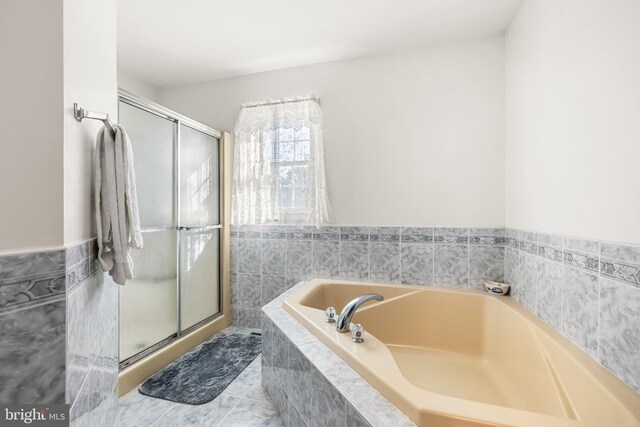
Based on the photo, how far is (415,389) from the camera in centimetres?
88

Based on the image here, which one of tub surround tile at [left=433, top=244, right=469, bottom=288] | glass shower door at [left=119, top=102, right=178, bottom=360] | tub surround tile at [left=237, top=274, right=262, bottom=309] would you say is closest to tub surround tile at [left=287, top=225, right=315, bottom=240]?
tub surround tile at [left=237, top=274, right=262, bottom=309]

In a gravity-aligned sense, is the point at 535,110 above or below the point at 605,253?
above

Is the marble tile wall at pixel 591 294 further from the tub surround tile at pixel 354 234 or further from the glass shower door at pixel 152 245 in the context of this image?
the glass shower door at pixel 152 245

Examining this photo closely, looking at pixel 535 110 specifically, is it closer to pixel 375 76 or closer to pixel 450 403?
pixel 375 76

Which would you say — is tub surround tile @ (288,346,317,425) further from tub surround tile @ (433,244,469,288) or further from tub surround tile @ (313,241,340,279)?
tub surround tile @ (433,244,469,288)

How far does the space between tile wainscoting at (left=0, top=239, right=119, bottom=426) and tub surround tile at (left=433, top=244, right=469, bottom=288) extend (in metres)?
2.03

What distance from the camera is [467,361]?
5.79 ft

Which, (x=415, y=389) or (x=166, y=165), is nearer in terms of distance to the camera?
(x=415, y=389)

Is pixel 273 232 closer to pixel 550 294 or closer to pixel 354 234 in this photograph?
pixel 354 234

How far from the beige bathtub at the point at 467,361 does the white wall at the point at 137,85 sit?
238cm

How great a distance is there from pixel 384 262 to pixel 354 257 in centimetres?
24

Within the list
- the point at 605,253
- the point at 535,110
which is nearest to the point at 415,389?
the point at 605,253

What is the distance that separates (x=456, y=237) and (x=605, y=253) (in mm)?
1064

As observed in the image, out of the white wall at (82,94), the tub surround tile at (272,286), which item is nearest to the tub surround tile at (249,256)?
the tub surround tile at (272,286)
